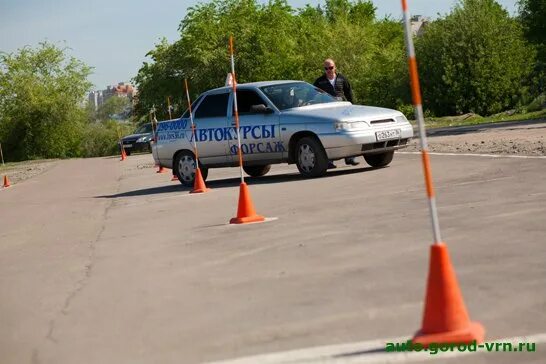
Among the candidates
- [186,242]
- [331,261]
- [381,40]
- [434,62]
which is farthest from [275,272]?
[381,40]

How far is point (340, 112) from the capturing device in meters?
16.6

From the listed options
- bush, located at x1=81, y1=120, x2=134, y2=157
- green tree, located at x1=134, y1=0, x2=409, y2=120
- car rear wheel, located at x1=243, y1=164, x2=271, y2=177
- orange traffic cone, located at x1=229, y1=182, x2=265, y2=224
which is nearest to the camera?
orange traffic cone, located at x1=229, y1=182, x2=265, y2=224

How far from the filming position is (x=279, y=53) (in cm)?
6862

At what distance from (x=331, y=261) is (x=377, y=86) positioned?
2383 inches

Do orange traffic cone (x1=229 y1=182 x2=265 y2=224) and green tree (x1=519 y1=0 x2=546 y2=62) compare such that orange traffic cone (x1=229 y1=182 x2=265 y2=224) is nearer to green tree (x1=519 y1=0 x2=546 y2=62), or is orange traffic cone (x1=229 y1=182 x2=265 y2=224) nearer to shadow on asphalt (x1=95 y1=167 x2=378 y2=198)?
shadow on asphalt (x1=95 y1=167 x2=378 y2=198)

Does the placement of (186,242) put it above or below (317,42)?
below

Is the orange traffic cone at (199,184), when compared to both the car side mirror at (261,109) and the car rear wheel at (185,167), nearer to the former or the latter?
the car side mirror at (261,109)

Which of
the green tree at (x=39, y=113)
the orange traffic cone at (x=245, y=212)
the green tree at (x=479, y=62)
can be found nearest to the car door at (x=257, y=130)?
the orange traffic cone at (x=245, y=212)

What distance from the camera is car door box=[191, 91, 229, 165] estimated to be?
18328mm

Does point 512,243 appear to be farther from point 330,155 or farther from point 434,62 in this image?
point 434,62

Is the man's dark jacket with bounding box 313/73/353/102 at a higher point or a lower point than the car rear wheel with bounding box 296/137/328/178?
higher

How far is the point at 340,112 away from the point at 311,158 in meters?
0.89

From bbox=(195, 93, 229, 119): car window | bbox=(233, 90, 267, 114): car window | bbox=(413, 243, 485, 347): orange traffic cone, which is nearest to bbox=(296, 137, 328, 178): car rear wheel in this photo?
bbox=(233, 90, 267, 114): car window

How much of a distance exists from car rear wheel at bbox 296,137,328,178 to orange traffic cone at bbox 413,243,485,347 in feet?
37.5
